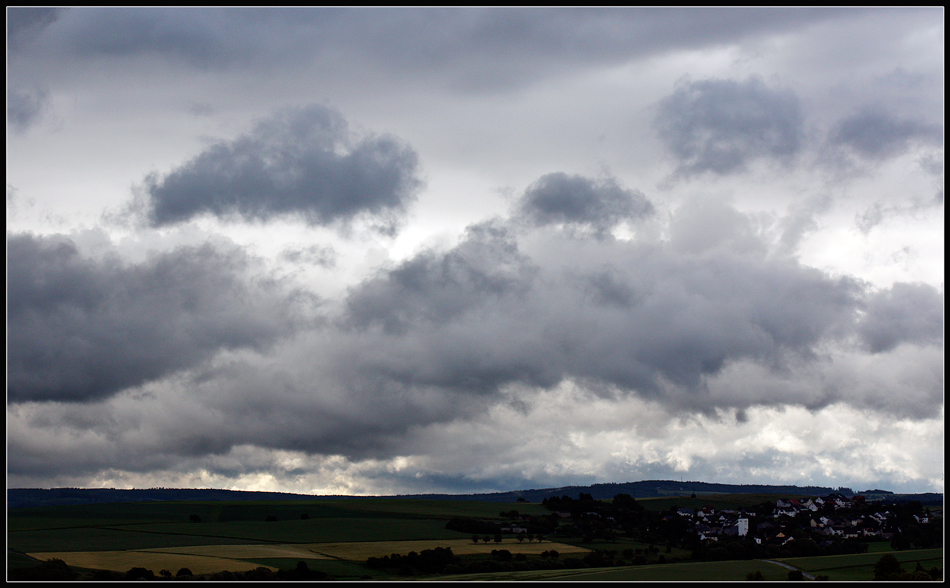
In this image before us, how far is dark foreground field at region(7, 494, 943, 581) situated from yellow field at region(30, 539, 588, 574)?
149 mm

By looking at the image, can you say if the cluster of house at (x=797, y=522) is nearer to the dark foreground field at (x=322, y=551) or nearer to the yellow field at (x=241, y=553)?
the dark foreground field at (x=322, y=551)

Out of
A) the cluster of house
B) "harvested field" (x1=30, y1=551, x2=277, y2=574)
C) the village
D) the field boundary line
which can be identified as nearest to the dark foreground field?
"harvested field" (x1=30, y1=551, x2=277, y2=574)

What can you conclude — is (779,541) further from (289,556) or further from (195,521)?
(195,521)

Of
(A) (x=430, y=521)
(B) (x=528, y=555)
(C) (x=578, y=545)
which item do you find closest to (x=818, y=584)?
(B) (x=528, y=555)

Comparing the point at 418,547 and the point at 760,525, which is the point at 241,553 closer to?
the point at 418,547

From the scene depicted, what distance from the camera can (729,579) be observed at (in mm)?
83875

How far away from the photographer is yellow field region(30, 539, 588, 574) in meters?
90.1

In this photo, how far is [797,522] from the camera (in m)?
155

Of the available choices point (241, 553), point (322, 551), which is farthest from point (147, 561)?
point (322, 551)

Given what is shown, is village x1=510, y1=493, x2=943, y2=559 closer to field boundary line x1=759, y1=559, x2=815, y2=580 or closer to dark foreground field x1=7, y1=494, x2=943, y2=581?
dark foreground field x1=7, y1=494, x2=943, y2=581

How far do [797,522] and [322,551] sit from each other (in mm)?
95323

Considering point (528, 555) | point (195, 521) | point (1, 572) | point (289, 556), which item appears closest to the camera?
point (1, 572)

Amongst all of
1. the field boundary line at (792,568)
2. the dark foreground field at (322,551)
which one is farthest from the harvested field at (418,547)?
the field boundary line at (792,568)

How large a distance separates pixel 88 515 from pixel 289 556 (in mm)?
74963
